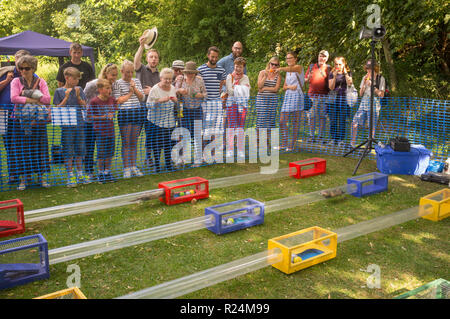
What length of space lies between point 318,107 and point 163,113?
11.0ft

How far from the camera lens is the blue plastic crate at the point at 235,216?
4625mm

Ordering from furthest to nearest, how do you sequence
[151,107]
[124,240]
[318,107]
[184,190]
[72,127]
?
[318,107], [151,107], [72,127], [184,190], [124,240]

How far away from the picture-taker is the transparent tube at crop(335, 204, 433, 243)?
178 inches

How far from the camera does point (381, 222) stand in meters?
4.84

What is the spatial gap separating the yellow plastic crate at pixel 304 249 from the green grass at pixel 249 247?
0.22ft

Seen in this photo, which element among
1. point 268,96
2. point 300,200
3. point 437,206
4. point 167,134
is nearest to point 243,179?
point 300,200

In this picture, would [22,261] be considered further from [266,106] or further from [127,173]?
[266,106]

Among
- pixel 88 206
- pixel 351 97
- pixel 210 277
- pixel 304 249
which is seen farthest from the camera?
pixel 351 97

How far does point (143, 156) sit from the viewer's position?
749cm

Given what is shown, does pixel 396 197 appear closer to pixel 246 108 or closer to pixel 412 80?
pixel 246 108

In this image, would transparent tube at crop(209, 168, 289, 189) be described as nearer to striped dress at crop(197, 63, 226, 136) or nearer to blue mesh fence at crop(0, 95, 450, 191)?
blue mesh fence at crop(0, 95, 450, 191)

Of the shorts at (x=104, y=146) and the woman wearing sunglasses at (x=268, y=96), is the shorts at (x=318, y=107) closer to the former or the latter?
the woman wearing sunglasses at (x=268, y=96)

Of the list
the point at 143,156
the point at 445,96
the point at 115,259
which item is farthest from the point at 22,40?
the point at 445,96

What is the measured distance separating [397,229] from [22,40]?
42.8ft
